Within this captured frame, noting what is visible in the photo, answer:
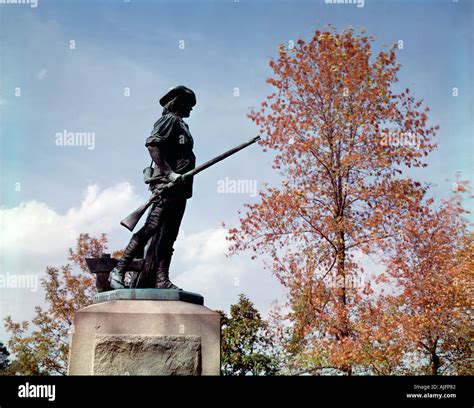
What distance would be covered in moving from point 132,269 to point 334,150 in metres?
9.39

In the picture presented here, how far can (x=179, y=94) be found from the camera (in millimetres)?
7223

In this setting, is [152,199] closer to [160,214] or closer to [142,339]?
[160,214]

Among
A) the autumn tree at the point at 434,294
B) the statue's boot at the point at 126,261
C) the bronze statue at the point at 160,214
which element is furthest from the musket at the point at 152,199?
the autumn tree at the point at 434,294

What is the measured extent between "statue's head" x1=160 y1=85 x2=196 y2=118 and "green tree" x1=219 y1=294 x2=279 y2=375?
59.1ft

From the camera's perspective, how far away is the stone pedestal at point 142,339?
19.7ft

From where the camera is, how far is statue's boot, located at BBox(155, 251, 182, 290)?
21.7 feet

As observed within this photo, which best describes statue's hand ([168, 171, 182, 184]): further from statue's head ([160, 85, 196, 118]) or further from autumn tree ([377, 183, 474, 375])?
autumn tree ([377, 183, 474, 375])

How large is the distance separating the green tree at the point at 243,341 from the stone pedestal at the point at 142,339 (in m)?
18.0

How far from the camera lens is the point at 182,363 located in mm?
6070

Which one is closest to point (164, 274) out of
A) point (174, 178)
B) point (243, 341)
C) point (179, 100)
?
point (174, 178)

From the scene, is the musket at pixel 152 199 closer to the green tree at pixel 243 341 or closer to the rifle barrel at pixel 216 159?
the rifle barrel at pixel 216 159

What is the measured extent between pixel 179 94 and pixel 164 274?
239 cm

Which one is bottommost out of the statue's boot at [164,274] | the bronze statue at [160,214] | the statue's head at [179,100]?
the statue's boot at [164,274]

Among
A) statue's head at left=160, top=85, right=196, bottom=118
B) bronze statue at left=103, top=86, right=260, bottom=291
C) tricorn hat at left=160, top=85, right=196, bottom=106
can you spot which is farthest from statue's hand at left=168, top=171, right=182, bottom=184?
tricorn hat at left=160, top=85, right=196, bottom=106
